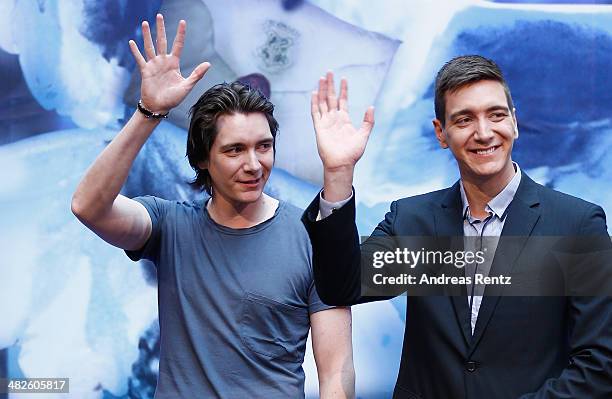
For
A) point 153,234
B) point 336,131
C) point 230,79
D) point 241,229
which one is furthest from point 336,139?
point 230,79

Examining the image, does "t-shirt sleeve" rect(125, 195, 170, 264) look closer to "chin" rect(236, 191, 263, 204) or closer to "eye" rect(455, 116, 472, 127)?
"chin" rect(236, 191, 263, 204)

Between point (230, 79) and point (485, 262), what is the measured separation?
1346 millimetres

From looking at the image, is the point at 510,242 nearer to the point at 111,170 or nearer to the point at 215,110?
the point at 215,110

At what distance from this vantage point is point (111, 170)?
6.34ft

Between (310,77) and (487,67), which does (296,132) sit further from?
(487,67)

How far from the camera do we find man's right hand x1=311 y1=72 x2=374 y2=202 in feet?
5.39

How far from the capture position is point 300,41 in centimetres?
288

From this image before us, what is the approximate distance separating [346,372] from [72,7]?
5.56 ft

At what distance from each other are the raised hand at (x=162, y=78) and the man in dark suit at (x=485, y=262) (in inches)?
14.3

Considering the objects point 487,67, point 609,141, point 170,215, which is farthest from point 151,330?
point 609,141

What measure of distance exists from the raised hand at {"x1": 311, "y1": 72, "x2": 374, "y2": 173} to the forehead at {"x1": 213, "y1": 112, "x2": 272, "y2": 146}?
36cm

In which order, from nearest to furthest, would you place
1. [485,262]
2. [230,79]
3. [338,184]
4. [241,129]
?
[338,184] → [485,262] → [241,129] → [230,79]

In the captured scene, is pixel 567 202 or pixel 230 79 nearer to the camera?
pixel 567 202

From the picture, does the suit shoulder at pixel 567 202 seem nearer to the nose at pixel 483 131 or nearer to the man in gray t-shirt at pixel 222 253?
the nose at pixel 483 131
